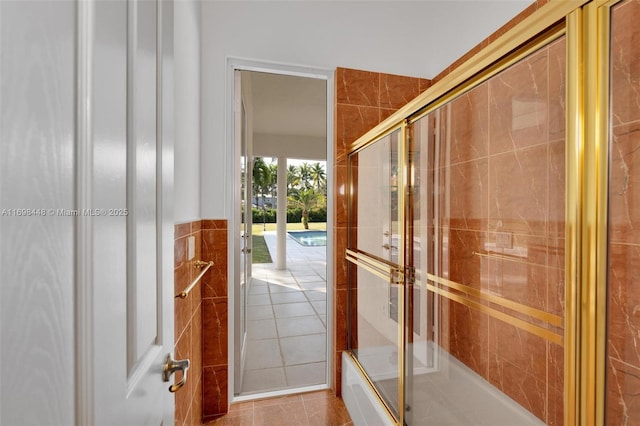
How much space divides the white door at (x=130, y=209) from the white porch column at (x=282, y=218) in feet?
14.2

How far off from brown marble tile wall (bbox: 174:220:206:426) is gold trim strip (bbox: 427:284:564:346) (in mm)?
1141

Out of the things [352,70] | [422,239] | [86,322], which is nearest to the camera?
[86,322]

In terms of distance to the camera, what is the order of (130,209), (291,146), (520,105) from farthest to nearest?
(291,146) → (520,105) → (130,209)

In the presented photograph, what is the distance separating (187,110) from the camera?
151cm

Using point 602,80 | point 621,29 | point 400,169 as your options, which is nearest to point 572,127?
point 602,80

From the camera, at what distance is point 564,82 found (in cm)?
72

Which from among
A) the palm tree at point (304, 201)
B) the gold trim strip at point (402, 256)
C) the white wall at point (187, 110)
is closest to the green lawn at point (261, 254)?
the palm tree at point (304, 201)

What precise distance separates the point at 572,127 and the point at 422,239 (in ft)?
2.91

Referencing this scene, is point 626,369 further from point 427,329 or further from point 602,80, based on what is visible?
point 427,329

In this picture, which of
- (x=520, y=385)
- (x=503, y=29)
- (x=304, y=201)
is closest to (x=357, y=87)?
(x=503, y=29)

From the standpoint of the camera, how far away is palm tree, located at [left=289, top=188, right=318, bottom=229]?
4830 mm

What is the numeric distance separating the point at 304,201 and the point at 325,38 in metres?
3.10

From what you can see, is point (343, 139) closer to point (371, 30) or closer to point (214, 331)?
point (371, 30)

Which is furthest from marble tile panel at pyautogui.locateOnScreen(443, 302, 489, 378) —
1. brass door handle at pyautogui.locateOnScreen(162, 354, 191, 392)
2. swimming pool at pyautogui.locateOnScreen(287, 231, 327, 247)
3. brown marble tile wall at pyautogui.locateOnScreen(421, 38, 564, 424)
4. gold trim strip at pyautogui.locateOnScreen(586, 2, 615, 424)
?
swimming pool at pyautogui.locateOnScreen(287, 231, 327, 247)
